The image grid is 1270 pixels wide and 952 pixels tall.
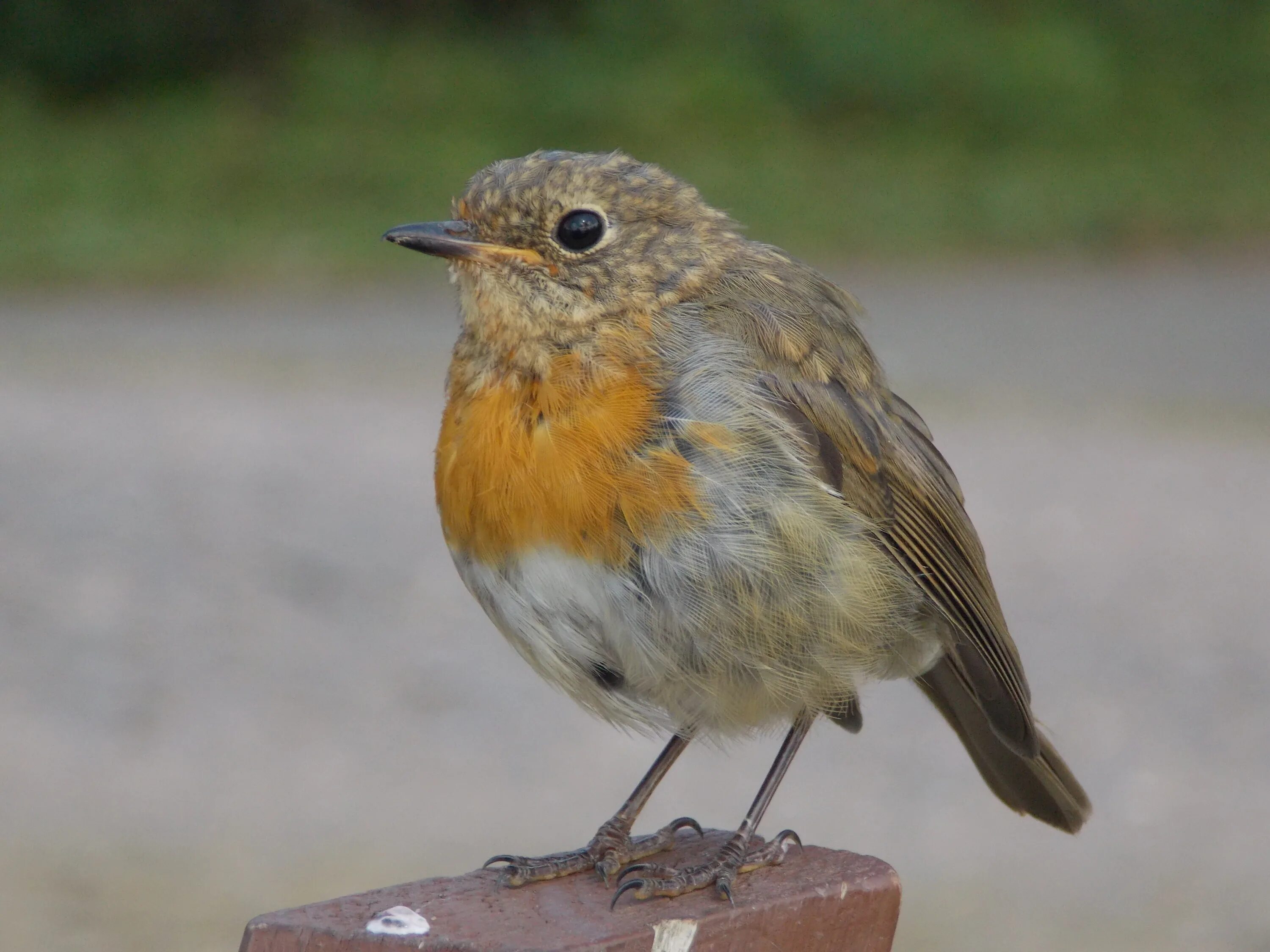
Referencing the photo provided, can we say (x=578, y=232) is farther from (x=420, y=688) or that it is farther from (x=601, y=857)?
(x=420, y=688)

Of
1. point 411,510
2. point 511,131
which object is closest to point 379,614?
point 411,510

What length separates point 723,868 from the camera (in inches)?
116

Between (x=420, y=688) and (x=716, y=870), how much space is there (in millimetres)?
4716

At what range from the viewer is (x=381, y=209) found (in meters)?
16.4

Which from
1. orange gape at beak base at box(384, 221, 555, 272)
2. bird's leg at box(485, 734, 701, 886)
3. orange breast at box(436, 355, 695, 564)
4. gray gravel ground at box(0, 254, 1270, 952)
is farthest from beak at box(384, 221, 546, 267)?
gray gravel ground at box(0, 254, 1270, 952)

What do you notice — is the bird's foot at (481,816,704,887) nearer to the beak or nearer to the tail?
the tail

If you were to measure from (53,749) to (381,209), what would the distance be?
33.4 ft

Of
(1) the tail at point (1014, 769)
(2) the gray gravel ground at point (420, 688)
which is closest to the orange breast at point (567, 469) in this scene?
(1) the tail at point (1014, 769)

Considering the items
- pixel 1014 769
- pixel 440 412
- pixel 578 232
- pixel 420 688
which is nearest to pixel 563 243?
pixel 578 232

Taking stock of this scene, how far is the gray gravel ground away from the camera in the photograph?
603cm

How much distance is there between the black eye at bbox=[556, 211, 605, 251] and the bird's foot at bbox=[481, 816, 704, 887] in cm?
103

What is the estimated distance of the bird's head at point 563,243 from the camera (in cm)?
312

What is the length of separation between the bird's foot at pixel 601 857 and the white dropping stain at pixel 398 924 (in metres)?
0.44

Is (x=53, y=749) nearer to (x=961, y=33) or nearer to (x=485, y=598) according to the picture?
(x=485, y=598)
